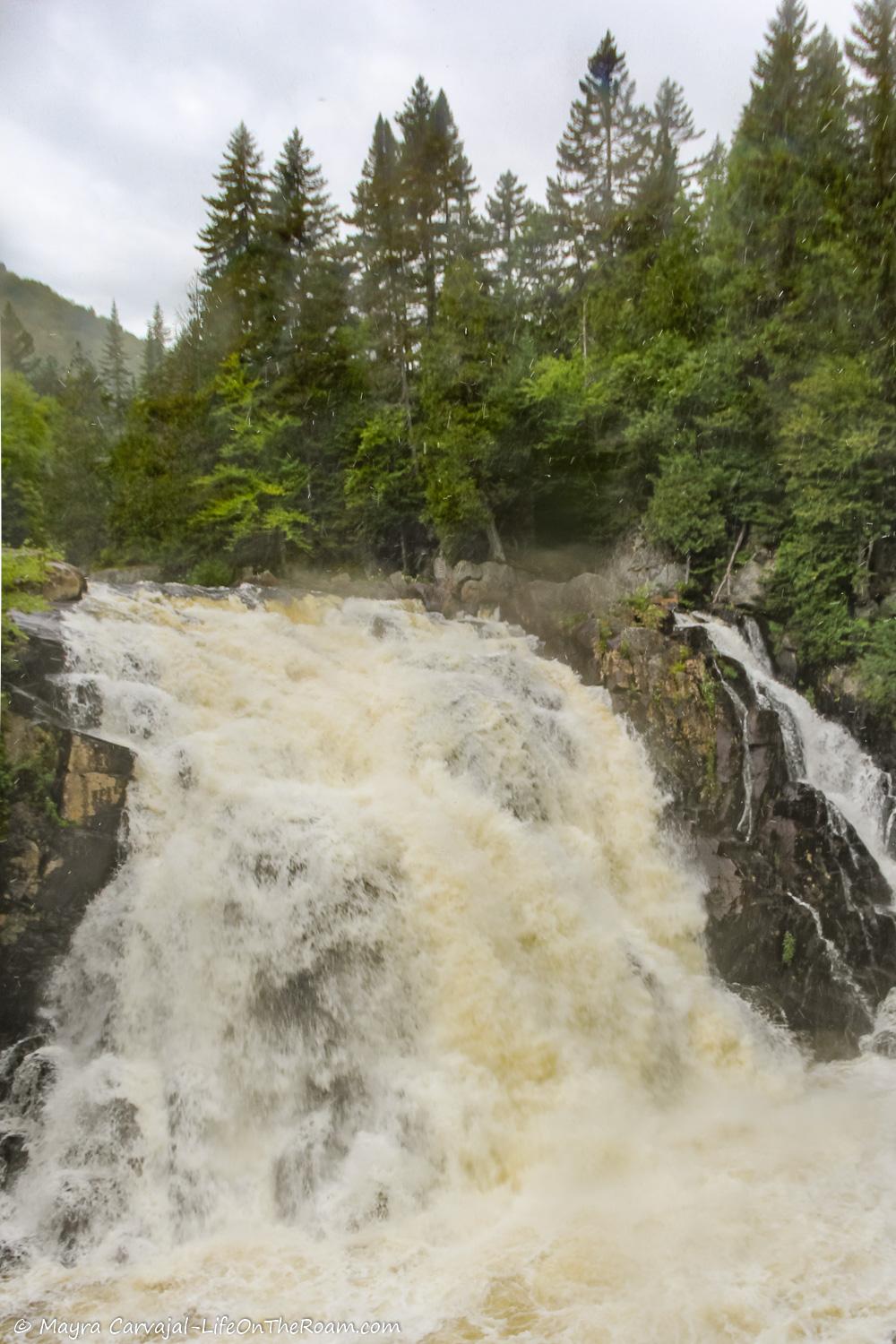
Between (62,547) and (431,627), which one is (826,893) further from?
(62,547)

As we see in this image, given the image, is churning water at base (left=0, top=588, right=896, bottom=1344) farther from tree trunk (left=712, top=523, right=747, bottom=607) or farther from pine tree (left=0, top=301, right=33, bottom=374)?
tree trunk (left=712, top=523, right=747, bottom=607)

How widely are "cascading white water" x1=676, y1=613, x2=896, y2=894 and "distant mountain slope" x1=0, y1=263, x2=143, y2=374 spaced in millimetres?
6272

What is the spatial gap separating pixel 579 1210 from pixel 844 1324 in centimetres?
126

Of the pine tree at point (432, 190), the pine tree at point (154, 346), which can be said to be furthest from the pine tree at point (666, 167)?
the pine tree at point (154, 346)

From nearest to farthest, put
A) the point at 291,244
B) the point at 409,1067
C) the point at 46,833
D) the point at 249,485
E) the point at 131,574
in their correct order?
1. the point at 409,1067
2. the point at 46,833
3. the point at 131,574
4. the point at 291,244
5. the point at 249,485

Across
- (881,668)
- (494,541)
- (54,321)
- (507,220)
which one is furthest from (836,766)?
(54,321)

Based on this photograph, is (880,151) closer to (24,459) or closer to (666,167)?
(666,167)

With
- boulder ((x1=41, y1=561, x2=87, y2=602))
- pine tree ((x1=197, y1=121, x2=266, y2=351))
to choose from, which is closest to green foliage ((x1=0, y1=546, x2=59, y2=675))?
boulder ((x1=41, y1=561, x2=87, y2=602))

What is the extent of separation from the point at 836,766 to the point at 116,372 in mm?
7747

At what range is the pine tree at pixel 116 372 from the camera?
21.3ft

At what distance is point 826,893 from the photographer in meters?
6.90

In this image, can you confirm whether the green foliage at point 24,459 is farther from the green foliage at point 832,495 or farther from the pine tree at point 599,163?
the green foliage at point 832,495

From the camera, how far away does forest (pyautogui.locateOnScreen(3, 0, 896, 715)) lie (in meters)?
8.28

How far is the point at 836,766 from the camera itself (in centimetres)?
779
